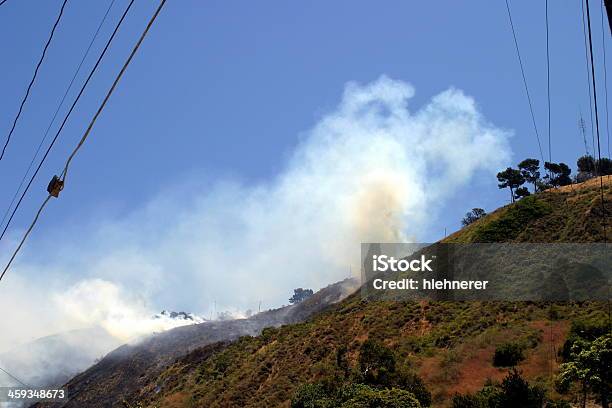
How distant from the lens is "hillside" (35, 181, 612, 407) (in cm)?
4800

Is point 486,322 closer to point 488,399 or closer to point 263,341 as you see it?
point 488,399

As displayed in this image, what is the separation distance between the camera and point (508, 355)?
4556cm

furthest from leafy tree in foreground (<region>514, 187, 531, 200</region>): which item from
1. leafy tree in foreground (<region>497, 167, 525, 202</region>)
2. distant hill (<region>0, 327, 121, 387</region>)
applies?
distant hill (<region>0, 327, 121, 387</region>)

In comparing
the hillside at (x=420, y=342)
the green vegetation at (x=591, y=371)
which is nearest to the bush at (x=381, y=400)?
the hillside at (x=420, y=342)

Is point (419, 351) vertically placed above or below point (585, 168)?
below

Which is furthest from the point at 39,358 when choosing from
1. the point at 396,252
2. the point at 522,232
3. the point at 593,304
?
the point at 593,304

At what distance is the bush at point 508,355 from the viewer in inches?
1779

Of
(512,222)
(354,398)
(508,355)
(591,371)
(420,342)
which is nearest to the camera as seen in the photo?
(591,371)

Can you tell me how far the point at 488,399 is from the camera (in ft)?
115

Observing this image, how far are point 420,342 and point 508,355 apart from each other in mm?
12910

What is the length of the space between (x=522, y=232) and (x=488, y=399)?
47.1 m

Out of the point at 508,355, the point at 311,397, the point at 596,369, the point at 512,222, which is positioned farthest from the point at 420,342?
the point at 512,222

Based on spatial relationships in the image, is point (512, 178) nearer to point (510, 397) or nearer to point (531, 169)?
point (531, 169)

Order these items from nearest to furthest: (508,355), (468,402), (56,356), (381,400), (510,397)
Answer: (510,397) → (381,400) → (468,402) → (508,355) → (56,356)
